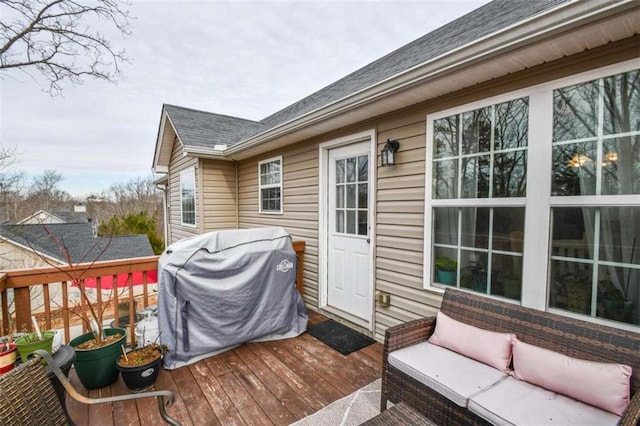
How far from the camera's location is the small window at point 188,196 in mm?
6254

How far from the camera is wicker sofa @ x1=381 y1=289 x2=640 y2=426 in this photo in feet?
4.84

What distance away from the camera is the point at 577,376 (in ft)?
4.74

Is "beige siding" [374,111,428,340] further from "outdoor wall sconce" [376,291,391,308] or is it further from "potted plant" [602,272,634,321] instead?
"potted plant" [602,272,634,321]

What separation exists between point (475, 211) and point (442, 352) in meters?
1.15

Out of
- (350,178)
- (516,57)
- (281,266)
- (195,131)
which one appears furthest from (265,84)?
(516,57)

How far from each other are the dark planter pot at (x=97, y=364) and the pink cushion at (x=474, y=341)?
2481 mm

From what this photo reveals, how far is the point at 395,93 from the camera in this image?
2.54 m

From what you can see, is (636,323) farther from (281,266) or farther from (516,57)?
(281,266)

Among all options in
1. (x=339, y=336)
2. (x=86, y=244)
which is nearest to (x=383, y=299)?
(x=339, y=336)

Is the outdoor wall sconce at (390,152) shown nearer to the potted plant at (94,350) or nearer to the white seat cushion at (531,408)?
the white seat cushion at (531,408)

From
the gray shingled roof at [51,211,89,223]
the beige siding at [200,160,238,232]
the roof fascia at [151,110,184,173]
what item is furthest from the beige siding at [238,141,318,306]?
the gray shingled roof at [51,211,89,223]

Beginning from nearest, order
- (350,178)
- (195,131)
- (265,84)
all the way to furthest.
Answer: (350,178) → (195,131) → (265,84)

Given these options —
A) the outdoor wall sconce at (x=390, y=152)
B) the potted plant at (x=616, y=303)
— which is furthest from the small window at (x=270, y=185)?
the potted plant at (x=616, y=303)

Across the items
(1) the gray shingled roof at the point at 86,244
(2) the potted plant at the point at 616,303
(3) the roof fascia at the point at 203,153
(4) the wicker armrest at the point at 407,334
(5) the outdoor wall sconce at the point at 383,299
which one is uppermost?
(3) the roof fascia at the point at 203,153
